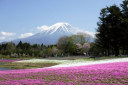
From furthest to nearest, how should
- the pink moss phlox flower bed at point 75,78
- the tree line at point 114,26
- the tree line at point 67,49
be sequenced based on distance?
the tree line at point 67,49
the tree line at point 114,26
the pink moss phlox flower bed at point 75,78

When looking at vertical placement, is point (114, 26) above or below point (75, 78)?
above

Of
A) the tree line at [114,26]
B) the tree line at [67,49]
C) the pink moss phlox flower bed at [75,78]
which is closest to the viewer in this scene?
the pink moss phlox flower bed at [75,78]

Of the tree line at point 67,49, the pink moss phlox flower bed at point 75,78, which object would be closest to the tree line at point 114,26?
the pink moss phlox flower bed at point 75,78

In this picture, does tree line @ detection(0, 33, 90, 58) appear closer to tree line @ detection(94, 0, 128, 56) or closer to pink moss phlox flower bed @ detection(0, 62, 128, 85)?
tree line @ detection(94, 0, 128, 56)

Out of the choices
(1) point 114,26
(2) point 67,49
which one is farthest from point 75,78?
(2) point 67,49

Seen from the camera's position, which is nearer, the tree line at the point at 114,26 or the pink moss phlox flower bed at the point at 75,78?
the pink moss phlox flower bed at the point at 75,78

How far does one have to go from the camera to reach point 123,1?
49938 millimetres

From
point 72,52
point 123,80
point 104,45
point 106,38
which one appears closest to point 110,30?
point 106,38

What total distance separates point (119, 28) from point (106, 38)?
20.6ft

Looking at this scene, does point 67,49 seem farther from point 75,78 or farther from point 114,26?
point 75,78

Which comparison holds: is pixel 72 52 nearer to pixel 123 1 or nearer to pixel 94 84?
pixel 123 1

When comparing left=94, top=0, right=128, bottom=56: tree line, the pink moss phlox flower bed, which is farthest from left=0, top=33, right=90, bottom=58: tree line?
the pink moss phlox flower bed

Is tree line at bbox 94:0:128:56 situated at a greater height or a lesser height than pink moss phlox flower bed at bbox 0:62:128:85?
greater

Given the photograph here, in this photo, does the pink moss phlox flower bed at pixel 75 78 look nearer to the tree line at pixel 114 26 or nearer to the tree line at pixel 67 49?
the tree line at pixel 114 26
